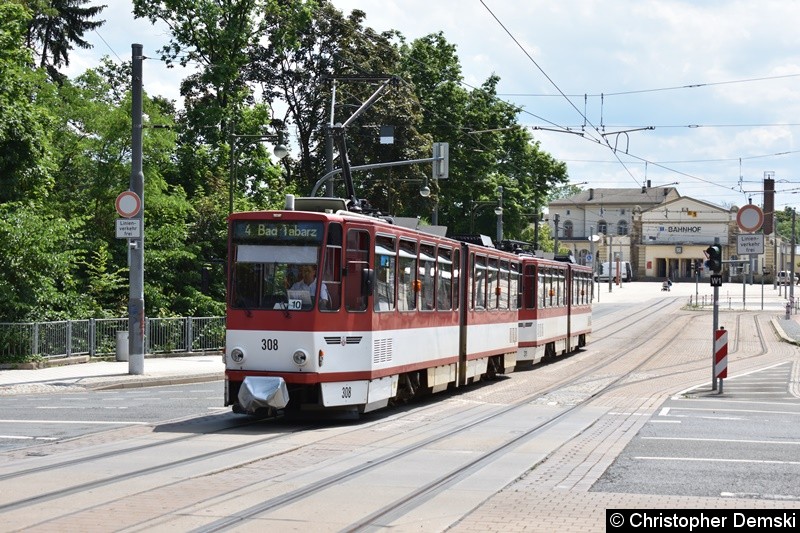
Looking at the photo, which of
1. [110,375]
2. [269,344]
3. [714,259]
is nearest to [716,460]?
[269,344]

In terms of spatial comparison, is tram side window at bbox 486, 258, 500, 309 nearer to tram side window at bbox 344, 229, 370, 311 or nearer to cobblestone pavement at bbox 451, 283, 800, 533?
cobblestone pavement at bbox 451, 283, 800, 533

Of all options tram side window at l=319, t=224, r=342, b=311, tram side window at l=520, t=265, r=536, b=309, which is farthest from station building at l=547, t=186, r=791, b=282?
tram side window at l=319, t=224, r=342, b=311

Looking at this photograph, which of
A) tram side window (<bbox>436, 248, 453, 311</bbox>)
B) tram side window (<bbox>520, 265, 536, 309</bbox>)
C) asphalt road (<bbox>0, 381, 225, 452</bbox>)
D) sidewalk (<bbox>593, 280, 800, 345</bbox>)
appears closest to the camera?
asphalt road (<bbox>0, 381, 225, 452</bbox>)

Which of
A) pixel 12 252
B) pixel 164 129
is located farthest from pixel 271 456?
pixel 164 129

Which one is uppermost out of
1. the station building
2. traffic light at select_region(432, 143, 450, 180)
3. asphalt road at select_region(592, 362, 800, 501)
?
the station building

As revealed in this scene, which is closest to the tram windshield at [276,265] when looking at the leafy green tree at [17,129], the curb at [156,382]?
the curb at [156,382]

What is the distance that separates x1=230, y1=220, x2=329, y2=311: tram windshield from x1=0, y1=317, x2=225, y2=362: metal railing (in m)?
14.1

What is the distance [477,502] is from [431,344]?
10821 millimetres

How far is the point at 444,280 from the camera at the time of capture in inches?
882

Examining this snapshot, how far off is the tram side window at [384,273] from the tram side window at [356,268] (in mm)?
326

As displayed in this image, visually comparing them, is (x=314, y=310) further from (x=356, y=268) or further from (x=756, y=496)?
(x=756, y=496)

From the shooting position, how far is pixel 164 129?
41.2m

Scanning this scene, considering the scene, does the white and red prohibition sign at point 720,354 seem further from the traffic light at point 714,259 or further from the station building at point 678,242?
the station building at point 678,242

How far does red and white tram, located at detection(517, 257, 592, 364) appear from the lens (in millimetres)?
33250
